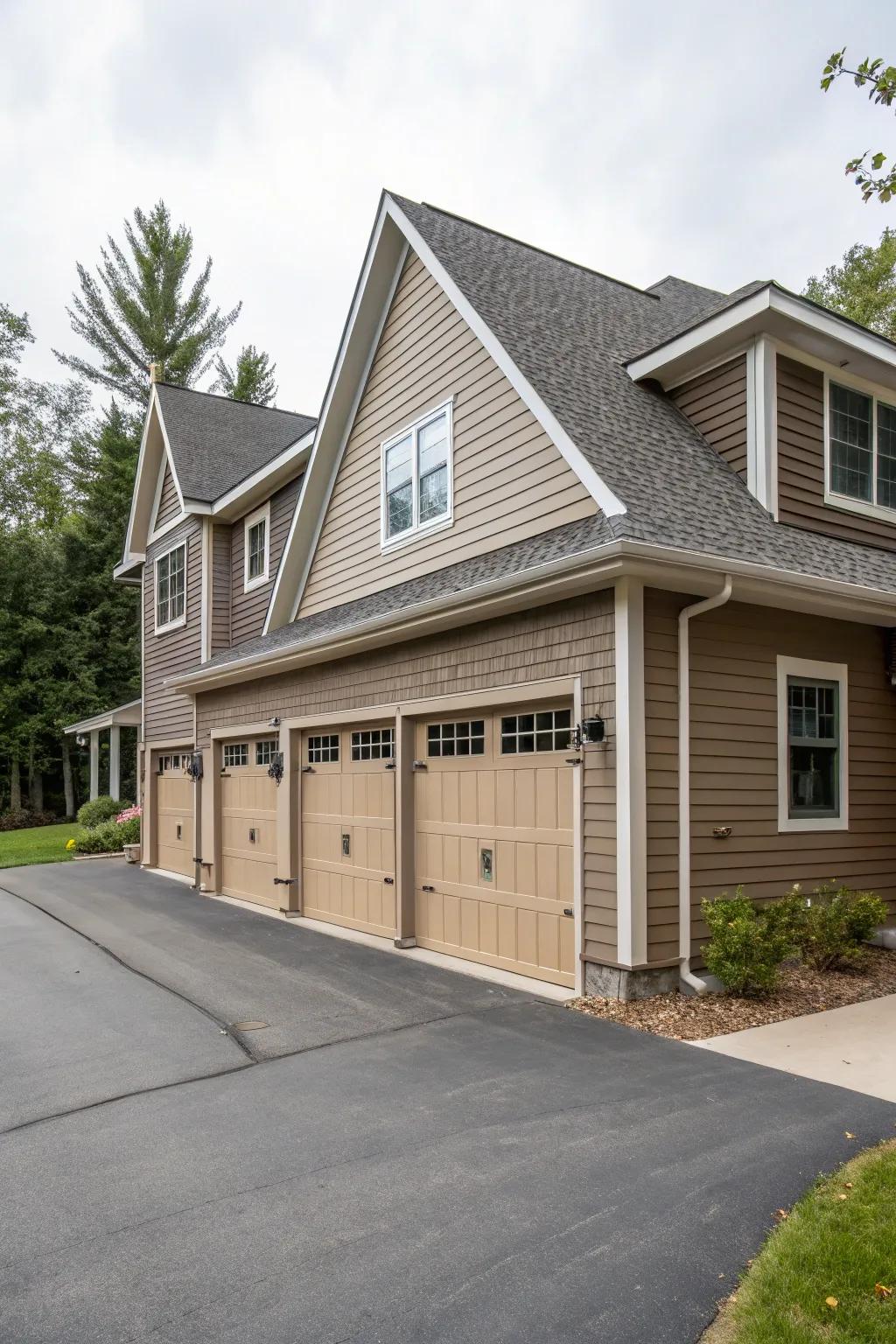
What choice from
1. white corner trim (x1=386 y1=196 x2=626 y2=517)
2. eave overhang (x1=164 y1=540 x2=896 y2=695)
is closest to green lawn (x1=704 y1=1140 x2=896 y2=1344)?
eave overhang (x1=164 y1=540 x2=896 y2=695)

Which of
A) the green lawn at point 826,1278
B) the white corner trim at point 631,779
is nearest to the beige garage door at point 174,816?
the white corner trim at point 631,779

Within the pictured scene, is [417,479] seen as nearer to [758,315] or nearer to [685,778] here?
[758,315]

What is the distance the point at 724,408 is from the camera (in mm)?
8867

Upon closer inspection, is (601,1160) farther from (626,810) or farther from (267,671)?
(267,671)

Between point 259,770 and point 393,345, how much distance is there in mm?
5651

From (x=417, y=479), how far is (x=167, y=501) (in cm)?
841

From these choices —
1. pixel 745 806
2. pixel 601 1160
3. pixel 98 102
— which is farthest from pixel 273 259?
pixel 601 1160

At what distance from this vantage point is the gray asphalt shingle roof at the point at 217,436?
51.6 feet

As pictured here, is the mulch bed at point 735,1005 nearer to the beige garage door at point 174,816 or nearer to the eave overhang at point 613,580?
the eave overhang at point 613,580

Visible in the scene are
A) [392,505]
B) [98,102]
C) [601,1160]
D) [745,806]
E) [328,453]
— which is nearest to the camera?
[601,1160]

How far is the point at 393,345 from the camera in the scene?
35.5 ft

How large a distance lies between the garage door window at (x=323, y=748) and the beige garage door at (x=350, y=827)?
0.01m

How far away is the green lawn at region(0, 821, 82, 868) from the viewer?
18141mm

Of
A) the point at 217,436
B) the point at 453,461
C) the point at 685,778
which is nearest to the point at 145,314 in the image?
the point at 217,436
